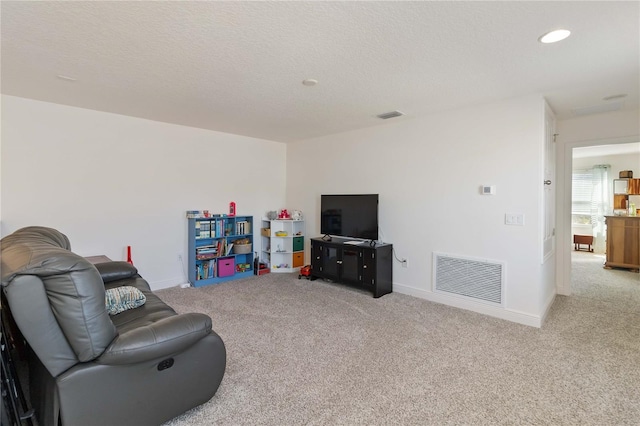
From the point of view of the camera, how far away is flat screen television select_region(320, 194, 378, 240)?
4.52 metres

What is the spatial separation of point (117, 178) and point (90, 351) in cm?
336

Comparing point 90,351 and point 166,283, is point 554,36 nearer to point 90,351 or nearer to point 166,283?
point 90,351

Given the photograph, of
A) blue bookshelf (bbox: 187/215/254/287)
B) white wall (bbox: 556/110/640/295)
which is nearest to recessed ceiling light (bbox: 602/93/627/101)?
white wall (bbox: 556/110/640/295)

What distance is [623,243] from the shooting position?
19.4 feet

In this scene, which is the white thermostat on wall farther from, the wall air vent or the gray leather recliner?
the gray leather recliner

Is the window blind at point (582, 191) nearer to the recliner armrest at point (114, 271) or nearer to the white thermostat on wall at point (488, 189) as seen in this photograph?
the white thermostat on wall at point (488, 189)

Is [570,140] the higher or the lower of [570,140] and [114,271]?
the higher

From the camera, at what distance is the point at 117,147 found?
4.18 meters

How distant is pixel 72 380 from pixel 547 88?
4.28 meters

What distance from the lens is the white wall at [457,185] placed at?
333cm

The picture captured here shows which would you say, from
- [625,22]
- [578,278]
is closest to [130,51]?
[625,22]

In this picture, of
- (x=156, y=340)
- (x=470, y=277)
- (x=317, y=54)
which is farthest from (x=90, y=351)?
(x=470, y=277)

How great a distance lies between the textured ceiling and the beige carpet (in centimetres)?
243

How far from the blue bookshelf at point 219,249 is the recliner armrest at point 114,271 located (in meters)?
1.55
